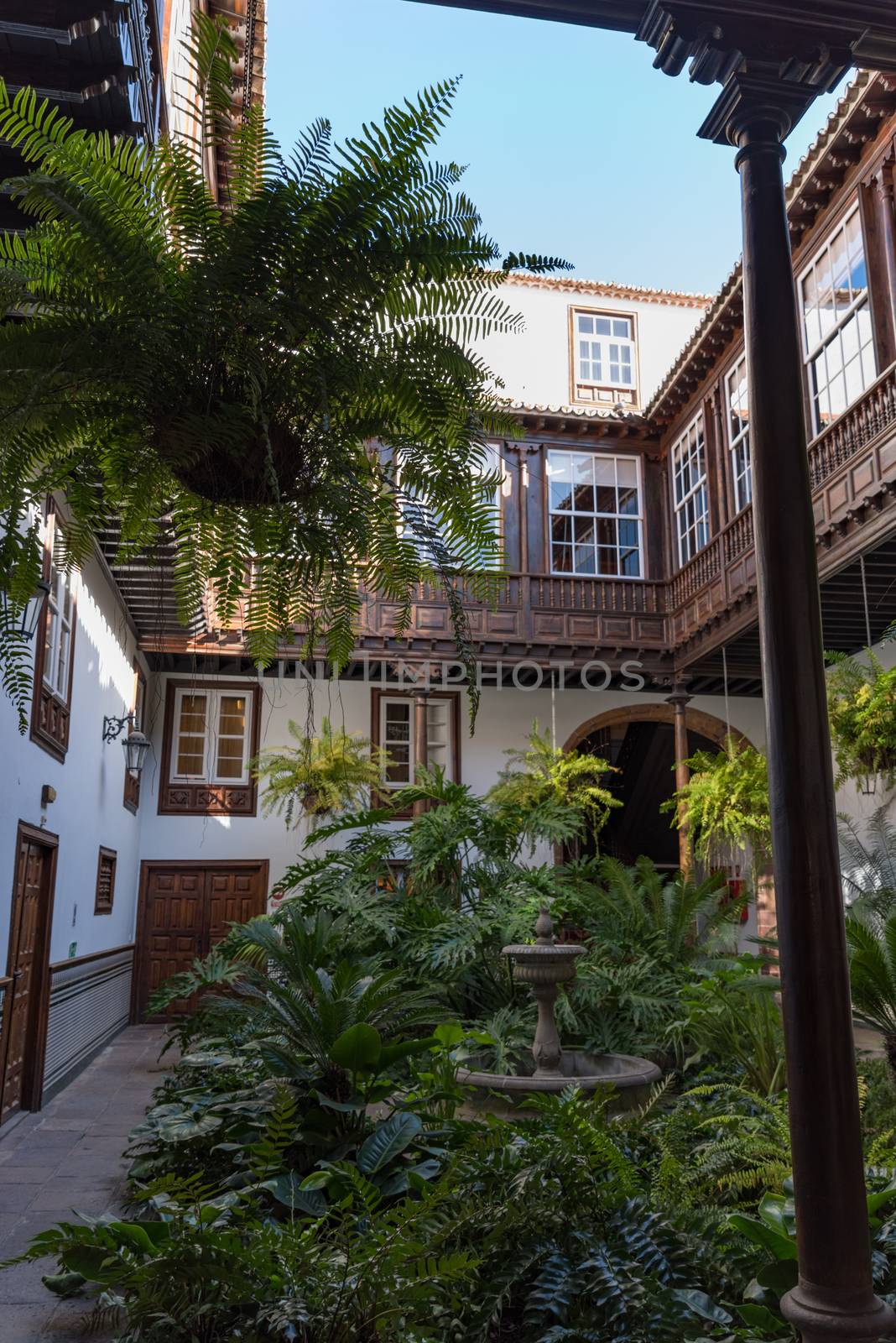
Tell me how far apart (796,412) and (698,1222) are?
2258 mm

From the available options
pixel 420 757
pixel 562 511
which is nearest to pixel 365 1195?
pixel 420 757

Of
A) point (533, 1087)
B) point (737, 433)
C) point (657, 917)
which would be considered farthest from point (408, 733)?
point (533, 1087)

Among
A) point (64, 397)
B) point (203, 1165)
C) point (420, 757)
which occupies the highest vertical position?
point (420, 757)

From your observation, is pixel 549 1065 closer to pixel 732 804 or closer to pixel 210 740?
pixel 732 804

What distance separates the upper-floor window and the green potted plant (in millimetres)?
9789

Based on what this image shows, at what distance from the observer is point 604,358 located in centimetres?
1825

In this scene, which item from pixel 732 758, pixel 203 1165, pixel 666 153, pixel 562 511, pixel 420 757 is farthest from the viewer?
pixel 562 511

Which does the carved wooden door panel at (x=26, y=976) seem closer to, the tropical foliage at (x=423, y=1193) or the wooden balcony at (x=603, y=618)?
the tropical foliage at (x=423, y=1193)

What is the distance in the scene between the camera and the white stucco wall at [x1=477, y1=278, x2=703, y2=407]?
57.9ft

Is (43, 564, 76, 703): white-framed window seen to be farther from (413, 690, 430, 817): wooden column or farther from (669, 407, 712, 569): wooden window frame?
(669, 407, 712, 569): wooden window frame

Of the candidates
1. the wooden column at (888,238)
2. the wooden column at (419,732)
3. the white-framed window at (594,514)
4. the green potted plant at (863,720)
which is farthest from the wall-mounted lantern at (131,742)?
the wooden column at (888,238)

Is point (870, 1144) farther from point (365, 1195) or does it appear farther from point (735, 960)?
point (735, 960)

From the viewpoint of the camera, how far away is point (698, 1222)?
3156 mm

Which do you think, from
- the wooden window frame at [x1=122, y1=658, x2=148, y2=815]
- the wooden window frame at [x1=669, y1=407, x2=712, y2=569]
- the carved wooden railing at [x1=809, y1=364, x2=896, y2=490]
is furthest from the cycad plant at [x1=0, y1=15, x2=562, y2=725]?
the wooden window frame at [x1=669, y1=407, x2=712, y2=569]
